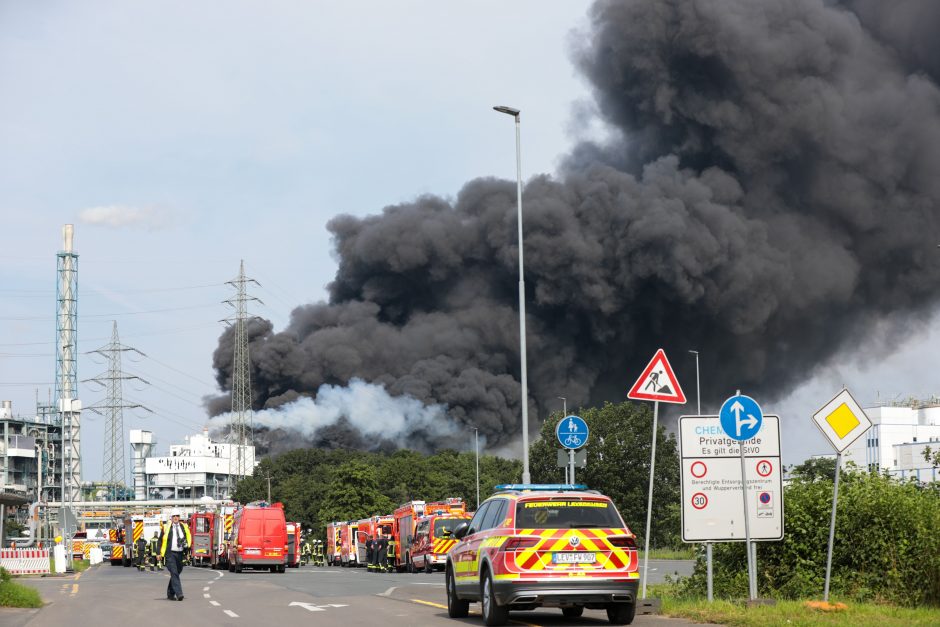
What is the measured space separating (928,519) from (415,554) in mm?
30579

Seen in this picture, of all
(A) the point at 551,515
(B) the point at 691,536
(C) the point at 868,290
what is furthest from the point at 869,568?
(C) the point at 868,290

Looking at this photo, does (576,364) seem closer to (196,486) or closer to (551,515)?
(551,515)

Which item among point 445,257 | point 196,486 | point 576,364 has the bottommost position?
point 196,486

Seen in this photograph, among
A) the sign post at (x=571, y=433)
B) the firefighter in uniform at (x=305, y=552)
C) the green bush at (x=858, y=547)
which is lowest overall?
the firefighter in uniform at (x=305, y=552)

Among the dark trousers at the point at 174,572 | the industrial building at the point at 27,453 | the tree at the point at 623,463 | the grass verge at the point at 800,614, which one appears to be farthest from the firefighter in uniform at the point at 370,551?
the industrial building at the point at 27,453

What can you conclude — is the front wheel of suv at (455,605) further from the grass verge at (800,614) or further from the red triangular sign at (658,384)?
the red triangular sign at (658,384)

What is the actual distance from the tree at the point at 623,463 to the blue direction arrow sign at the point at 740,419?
5870cm

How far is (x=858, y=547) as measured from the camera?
1830 centimetres

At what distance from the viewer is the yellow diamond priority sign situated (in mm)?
16125

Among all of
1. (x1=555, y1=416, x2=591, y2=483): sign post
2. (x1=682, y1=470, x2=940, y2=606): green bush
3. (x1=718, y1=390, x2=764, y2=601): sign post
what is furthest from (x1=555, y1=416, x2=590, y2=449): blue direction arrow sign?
(x1=718, y1=390, x2=764, y2=601): sign post

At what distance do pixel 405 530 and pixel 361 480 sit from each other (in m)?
37.3

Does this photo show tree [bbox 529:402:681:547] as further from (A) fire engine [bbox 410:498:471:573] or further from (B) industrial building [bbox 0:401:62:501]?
(B) industrial building [bbox 0:401:62:501]

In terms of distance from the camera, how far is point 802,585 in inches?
716

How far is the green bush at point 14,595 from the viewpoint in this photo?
22406 millimetres
